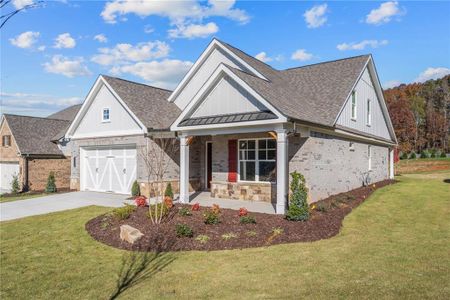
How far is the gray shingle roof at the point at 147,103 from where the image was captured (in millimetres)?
16828

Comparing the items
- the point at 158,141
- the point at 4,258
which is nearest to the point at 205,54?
the point at 158,141

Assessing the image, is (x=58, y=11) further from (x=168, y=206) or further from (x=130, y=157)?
(x=130, y=157)

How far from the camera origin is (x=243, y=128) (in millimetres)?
12125

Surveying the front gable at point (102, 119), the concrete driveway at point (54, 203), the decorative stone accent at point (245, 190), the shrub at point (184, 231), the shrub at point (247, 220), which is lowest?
the concrete driveway at point (54, 203)

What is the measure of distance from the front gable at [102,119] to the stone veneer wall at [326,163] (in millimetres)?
7756

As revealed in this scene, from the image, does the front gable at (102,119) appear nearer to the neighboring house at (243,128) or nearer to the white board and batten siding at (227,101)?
the neighboring house at (243,128)

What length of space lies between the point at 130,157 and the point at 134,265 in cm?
1063

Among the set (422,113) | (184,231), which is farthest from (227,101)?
(422,113)

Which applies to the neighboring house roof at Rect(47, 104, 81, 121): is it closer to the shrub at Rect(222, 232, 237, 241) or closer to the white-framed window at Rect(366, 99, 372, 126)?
the white-framed window at Rect(366, 99, 372, 126)

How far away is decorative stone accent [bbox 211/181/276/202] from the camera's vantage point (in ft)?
45.5

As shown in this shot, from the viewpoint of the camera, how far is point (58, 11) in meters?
8.29

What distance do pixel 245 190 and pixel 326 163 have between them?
142 inches

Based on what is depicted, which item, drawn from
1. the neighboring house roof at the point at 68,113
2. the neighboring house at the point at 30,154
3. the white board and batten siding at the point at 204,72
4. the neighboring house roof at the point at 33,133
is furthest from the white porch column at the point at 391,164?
the neighboring house roof at the point at 68,113

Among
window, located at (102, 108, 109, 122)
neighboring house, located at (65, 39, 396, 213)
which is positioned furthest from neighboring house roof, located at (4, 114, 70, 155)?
window, located at (102, 108, 109, 122)
